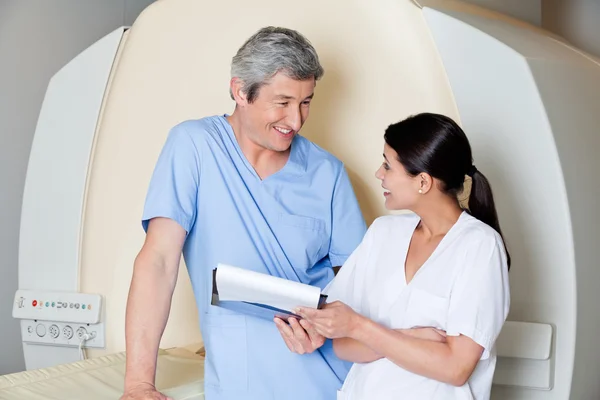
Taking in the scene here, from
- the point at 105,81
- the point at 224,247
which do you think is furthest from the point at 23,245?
the point at 224,247

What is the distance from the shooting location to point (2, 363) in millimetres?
3109

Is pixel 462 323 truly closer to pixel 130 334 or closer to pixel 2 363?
pixel 130 334

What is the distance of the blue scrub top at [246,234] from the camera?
1767 mm

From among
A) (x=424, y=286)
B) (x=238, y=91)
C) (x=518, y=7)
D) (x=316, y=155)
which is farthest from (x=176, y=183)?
(x=518, y=7)

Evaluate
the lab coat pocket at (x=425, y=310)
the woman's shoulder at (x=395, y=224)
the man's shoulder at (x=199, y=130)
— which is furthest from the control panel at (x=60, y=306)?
the lab coat pocket at (x=425, y=310)

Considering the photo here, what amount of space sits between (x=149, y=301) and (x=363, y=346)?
420 millimetres

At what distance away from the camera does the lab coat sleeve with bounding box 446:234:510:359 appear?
144 centimetres

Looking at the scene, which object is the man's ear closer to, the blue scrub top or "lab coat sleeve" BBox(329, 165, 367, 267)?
the blue scrub top

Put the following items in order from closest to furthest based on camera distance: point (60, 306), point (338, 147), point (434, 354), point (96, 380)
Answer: point (434, 354) < point (96, 380) < point (338, 147) < point (60, 306)

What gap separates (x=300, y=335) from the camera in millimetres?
1586

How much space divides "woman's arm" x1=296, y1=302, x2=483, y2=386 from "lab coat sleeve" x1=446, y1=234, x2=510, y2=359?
0.8 inches

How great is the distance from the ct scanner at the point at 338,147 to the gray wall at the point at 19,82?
0.53m

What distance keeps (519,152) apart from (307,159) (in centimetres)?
50

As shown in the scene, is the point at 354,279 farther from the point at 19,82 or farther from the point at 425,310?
Answer: the point at 19,82
